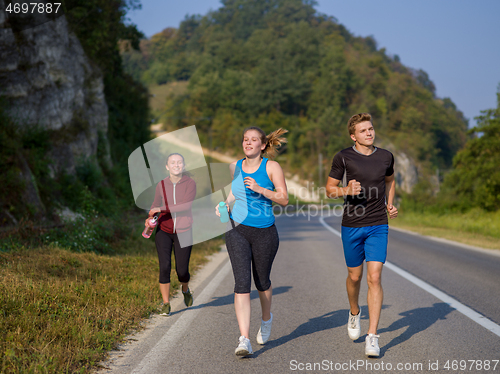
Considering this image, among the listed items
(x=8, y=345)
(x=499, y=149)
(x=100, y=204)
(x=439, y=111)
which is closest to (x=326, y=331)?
(x=8, y=345)

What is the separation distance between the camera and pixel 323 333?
5.23m

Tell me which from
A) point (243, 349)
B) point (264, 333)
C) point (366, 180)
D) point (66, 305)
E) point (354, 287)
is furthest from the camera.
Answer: point (66, 305)

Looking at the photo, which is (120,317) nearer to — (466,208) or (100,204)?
(100,204)

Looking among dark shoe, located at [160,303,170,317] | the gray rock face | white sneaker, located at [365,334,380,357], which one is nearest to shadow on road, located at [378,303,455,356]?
white sneaker, located at [365,334,380,357]

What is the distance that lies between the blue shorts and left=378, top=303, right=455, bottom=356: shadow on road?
0.89 m

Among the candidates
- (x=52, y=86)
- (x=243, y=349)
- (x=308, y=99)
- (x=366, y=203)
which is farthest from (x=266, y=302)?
(x=308, y=99)

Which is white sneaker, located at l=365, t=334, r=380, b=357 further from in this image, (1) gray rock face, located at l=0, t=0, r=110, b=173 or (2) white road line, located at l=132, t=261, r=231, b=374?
(1) gray rock face, located at l=0, t=0, r=110, b=173

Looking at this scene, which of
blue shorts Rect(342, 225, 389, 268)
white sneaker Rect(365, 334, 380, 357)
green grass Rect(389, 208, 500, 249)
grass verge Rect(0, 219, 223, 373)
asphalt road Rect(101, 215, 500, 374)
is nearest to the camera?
grass verge Rect(0, 219, 223, 373)

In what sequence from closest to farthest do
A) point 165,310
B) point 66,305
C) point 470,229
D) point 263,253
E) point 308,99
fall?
point 263,253 < point 66,305 < point 165,310 < point 470,229 < point 308,99

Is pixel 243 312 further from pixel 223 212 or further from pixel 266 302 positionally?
pixel 223 212

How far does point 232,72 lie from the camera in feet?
361

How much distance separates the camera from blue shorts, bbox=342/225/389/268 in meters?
4.67

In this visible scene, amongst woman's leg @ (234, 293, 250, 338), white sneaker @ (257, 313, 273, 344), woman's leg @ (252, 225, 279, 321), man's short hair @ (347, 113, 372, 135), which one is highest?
Answer: man's short hair @ (347, 113, 372, 135)

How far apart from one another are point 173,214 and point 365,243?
2580mm
